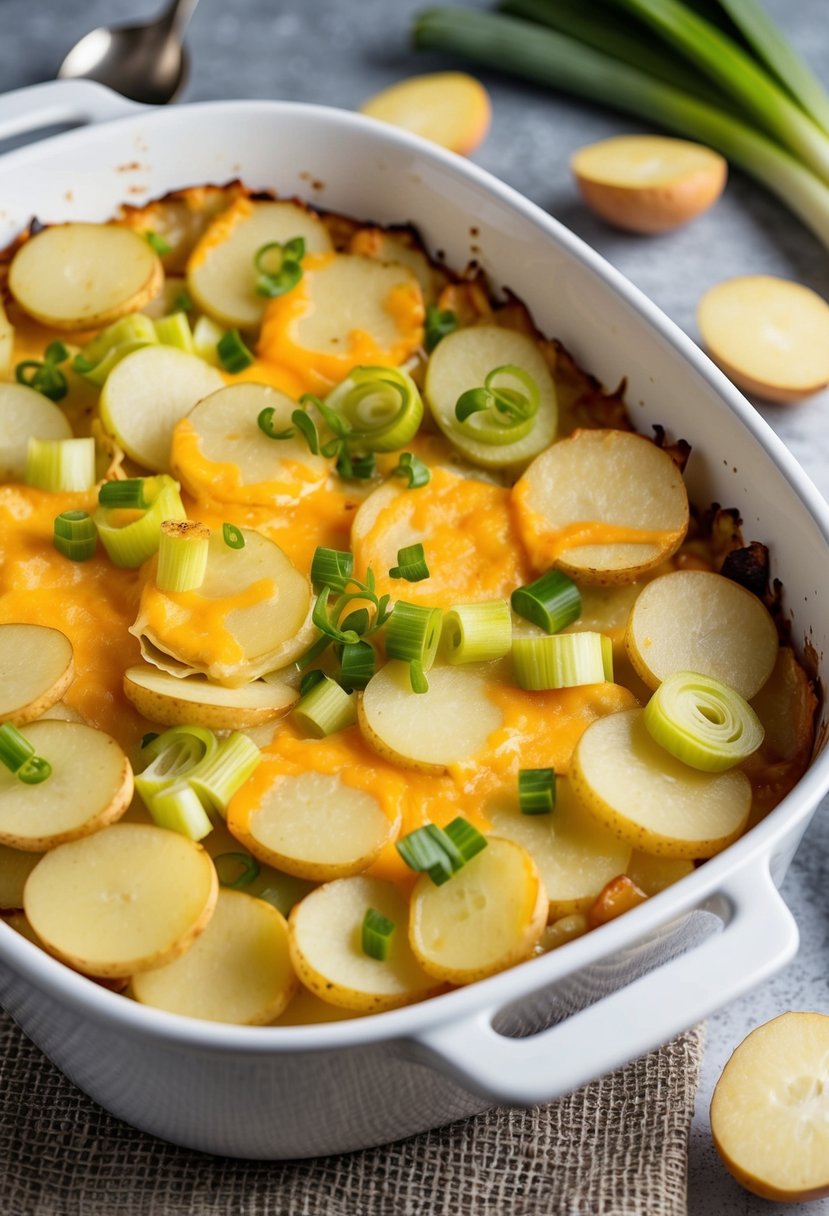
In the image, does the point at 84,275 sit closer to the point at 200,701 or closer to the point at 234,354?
the point at 234,354

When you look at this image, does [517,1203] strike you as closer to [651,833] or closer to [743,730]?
[651,833]

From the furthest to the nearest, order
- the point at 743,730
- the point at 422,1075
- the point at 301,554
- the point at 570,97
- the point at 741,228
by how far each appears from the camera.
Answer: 1. the point at 570,97
2. the point at 741,228
3. the point at 301,554
4. the point at 743,730
5. the point at 422,1075

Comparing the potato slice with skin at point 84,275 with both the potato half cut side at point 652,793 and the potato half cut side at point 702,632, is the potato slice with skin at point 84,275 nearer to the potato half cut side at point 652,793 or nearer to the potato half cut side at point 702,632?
the potato half cut side at point 702,632

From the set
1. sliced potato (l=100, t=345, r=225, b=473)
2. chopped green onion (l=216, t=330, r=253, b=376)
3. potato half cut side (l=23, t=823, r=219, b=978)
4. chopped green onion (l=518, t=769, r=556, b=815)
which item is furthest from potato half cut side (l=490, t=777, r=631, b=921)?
chopped green onion (l=216, t=330, r=253, b=376)

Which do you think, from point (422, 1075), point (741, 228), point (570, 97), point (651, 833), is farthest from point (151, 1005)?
point (570, 97)

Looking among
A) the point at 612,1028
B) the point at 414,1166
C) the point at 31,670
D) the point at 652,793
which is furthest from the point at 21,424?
the point at 612,1028

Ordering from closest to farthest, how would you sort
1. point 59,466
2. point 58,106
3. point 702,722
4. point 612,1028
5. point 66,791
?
point 612,1028 → point 66,791 → point 702,722 → point 59,466 → point 58,106
